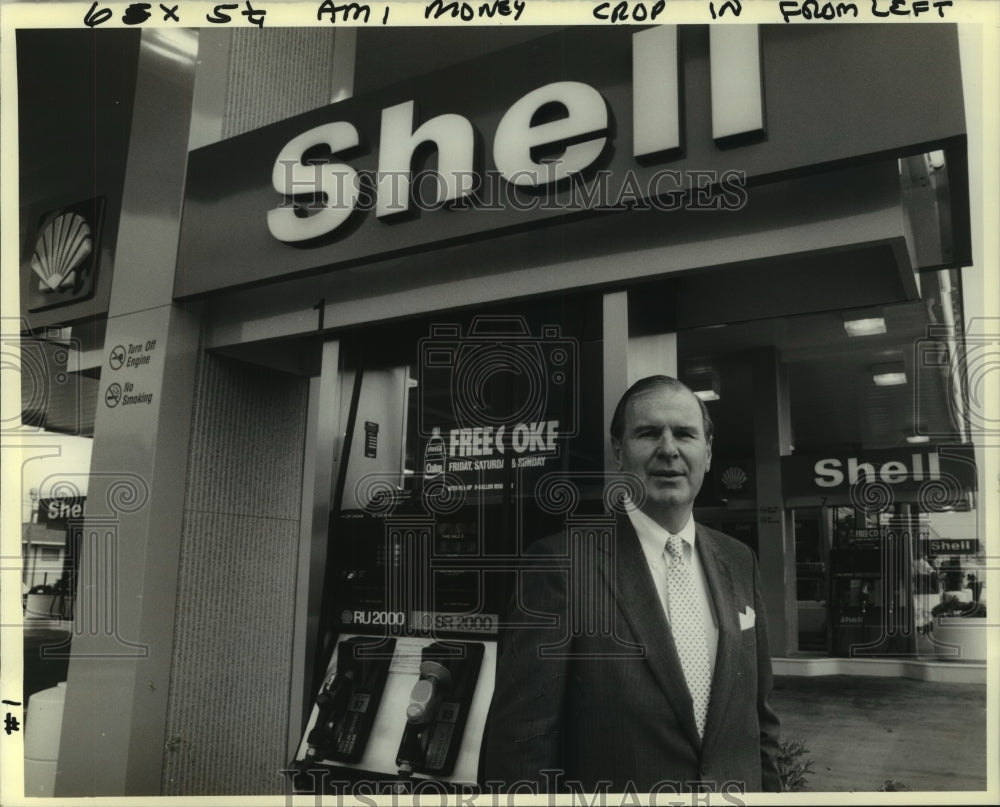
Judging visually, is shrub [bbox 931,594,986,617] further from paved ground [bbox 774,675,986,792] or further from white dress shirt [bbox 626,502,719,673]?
white dress shirt [bbox 626,502,719,673]

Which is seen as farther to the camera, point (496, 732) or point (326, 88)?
point (326, 88)

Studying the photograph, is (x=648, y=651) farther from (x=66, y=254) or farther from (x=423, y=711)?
(x=66, y=254)

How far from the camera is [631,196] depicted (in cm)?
279

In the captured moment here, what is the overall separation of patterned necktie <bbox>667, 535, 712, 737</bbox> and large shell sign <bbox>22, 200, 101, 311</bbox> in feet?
8.79

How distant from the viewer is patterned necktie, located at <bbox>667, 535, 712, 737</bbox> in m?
2.63

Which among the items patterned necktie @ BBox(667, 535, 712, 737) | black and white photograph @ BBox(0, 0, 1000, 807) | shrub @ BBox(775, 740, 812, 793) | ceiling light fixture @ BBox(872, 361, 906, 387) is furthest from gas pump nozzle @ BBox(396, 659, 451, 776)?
ceiling light fixture @ BBox(872, 361, 906, 387)

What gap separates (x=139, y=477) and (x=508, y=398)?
164cm

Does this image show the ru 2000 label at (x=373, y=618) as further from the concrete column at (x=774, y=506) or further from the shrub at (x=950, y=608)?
the shrub at (x=950, y=608)

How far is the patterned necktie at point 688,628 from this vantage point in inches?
104

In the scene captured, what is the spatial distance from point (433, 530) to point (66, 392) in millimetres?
1705

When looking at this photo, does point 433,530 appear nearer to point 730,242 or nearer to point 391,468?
point 391,468

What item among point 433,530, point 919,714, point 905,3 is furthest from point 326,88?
point 919,714

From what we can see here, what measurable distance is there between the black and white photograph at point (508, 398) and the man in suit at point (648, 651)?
0.04 ft

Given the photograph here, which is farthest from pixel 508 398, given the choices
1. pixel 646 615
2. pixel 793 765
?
pixel 793 765
